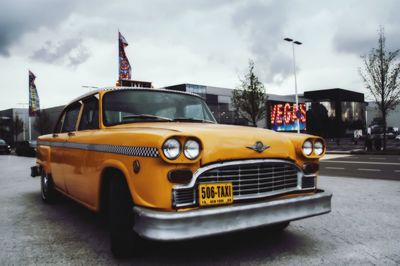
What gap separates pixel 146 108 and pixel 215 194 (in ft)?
5.44

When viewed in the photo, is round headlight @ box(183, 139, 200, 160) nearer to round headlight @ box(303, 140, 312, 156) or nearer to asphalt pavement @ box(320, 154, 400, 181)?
round headlight @ box(303, 140, 312, 156)

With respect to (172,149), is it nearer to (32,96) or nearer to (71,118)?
(71,118)

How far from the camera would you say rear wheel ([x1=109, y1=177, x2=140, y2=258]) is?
3.03m

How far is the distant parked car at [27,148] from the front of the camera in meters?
24.7

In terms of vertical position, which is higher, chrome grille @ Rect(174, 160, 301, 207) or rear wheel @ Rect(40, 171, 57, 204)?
chrome grille @ Rect(174, 160, 301, 207)

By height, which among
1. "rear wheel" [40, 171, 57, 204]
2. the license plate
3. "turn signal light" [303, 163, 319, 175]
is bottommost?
"rear wheel" [40, 171, 57, 204]

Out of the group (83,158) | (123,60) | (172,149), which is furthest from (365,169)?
(123,60)

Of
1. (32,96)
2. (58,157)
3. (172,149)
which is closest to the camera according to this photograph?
(172,149)

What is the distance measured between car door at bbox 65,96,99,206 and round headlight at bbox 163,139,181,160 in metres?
1.23

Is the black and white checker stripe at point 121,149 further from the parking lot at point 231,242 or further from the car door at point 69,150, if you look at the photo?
the parking lot at point 231,242

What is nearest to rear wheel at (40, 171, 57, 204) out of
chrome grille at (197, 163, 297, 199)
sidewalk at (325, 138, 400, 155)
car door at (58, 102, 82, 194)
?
car door at (58, 102, 82, 194)

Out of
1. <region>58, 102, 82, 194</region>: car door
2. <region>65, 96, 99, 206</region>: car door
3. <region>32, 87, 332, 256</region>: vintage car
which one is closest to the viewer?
<region>32, 87, 332, 256</region>: vintage car

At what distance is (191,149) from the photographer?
2768 millimetres

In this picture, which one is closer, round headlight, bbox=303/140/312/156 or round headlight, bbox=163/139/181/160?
round headlight, bbox=163/139/181/160
